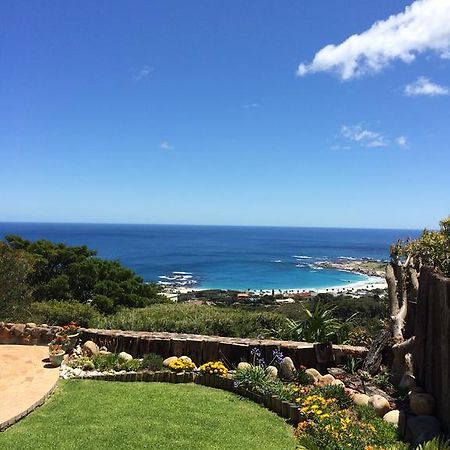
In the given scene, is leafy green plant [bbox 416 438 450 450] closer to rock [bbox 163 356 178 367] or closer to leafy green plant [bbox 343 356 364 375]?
leafy green plant [bbox 343 356 364 375]

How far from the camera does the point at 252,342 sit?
33.2ft

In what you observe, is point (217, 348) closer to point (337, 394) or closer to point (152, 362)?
point (152, 362)

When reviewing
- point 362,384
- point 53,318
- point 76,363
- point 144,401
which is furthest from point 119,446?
point 53,318

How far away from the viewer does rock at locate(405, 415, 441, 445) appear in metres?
6.19

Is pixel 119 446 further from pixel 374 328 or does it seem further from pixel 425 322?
pixel 374 328

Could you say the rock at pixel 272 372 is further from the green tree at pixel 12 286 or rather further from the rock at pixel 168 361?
the green tree at pixel 12 286

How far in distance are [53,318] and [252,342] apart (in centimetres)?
600

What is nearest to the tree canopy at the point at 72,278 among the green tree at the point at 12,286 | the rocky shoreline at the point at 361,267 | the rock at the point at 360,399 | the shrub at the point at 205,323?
the green tree at the point at 12,286

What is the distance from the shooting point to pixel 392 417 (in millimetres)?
6957

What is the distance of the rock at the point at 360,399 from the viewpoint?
7518 millimetres

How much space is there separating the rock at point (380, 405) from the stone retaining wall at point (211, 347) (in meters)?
2.15

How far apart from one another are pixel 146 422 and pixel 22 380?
3250 mm

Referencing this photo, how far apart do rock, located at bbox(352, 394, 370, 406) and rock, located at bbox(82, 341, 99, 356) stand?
558 cm

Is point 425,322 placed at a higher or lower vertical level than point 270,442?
higher
